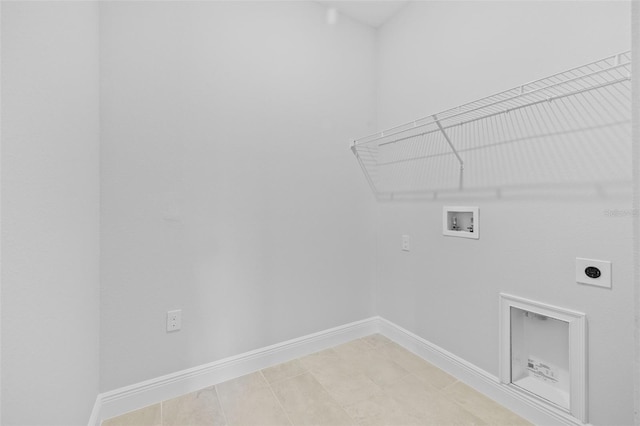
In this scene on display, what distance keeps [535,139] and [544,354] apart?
Result: 1.05 m

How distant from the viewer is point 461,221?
1720 mm

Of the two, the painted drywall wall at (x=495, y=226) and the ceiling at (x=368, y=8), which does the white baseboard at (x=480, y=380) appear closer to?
the painted drywall wall at (x=495, y=226)

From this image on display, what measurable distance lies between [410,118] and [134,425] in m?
2.36

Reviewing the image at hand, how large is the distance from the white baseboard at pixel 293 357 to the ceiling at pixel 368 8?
2351 millimetres

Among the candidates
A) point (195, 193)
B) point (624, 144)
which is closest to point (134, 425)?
point (195, 193)

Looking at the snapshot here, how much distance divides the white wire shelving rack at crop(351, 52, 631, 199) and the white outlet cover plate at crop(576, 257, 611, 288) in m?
0.33

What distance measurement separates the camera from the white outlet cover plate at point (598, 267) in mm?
1136

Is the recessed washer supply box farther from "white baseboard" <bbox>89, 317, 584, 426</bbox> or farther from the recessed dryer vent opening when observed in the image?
"white baseboard" <bbox>89, 317, 584, 426</bbox>

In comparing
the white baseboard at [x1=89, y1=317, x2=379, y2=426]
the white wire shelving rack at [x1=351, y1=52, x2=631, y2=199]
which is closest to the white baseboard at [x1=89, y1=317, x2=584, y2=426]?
the white baseboard at [x1=89, y1=317, x2=379, y2=426]

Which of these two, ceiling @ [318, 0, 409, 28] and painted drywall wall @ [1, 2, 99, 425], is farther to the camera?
ceiling @ [318, 0, 409, 28]

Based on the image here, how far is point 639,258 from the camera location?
0.35 meters

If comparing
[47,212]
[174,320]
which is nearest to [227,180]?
[174,320]

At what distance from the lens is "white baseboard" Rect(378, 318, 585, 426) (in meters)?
1.31

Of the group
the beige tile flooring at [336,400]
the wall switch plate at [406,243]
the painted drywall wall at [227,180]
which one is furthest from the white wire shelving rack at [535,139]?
the beige tile flooring at [336,400]
